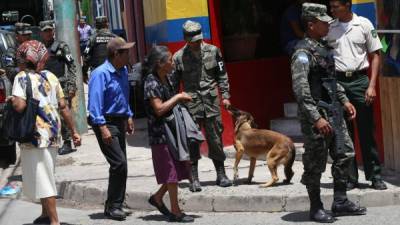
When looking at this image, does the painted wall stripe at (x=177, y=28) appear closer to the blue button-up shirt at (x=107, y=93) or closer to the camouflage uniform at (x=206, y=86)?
the camouflage uniform at (x=206, y=86)

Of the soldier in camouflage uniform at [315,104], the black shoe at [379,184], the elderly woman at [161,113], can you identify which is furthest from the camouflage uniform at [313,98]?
the elderly woman at [161,113]

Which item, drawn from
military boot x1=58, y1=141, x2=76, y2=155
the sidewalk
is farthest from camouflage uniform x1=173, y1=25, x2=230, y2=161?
military boot x1=58, y1=141, x2=76, y2=155

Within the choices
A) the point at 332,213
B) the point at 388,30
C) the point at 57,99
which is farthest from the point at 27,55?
the point at 388,30

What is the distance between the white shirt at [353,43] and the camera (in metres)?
8.01

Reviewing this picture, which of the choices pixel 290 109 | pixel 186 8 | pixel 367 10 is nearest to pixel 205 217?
pixel 367 10

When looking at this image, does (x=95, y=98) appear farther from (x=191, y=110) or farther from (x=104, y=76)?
(x=191, y=110)

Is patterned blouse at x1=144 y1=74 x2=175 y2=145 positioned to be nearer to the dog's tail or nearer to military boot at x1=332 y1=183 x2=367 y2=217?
the dog's tail

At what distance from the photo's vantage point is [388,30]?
8758 millimetres

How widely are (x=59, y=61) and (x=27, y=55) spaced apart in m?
3.93

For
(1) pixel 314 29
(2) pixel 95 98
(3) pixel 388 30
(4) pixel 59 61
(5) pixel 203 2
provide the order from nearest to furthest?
(1) pixel 314 29 < (2) pixel 95 98 < (3) pixel 388 30 < (5) pixel 203 2 < (4) pixel 59 61

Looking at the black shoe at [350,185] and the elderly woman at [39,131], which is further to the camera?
the black shoe at [350,185]

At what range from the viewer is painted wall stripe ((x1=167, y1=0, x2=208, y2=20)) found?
10.4 metres

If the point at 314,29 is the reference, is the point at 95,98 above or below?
below

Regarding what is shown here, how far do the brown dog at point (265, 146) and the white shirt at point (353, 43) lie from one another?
3.26 feet
